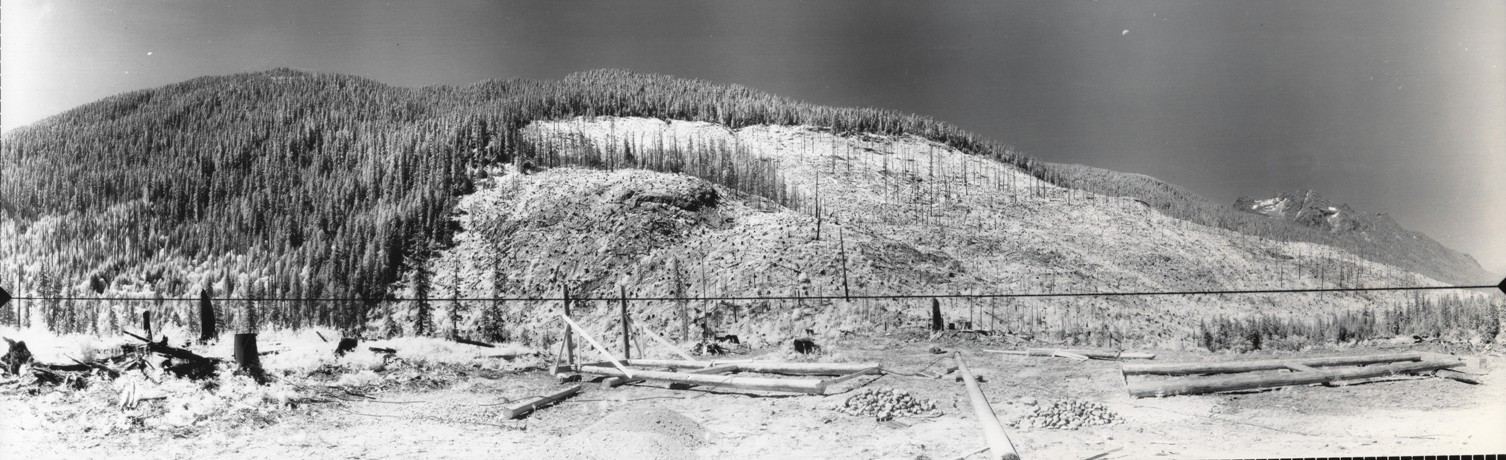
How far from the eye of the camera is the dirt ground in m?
5.64

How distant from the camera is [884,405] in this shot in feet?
19.6

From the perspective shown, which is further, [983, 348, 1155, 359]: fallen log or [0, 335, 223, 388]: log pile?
[983, 348, 1155, 359]: fallen log

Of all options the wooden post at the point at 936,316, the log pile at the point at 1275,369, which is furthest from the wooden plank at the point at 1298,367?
the wooden post at the point at 936,316

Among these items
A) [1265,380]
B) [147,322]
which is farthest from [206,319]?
[1265,380]

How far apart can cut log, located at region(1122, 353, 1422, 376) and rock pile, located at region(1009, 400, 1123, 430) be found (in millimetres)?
416

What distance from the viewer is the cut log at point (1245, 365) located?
605 centimetres

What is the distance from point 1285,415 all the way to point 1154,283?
1.39 m

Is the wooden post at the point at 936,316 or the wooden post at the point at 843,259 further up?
the wooden post at the point at 843,259

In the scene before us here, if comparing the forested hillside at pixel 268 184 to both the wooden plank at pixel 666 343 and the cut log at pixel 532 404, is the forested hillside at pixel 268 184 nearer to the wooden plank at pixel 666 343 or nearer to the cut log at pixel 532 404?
the cut log at pixel 532 404

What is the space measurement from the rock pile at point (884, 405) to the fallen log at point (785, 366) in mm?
304

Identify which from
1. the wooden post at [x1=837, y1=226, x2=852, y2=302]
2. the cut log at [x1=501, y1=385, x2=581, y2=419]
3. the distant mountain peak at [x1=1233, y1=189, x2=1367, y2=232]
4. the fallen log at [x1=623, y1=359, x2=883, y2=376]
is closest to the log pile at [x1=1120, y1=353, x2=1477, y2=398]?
the distant mountain peak at [x1=1233, y1=189, x2=1367, y2=232]

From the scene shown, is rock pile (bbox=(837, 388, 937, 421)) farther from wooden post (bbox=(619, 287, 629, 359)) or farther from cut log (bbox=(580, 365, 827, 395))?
wooden post (bbox=(619, 287, 629, 359))

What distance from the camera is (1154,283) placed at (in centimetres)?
681

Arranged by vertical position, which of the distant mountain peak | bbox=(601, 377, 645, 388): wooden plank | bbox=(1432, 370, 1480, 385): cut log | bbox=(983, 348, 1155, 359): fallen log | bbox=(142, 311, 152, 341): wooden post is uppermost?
the distant mountain peak
